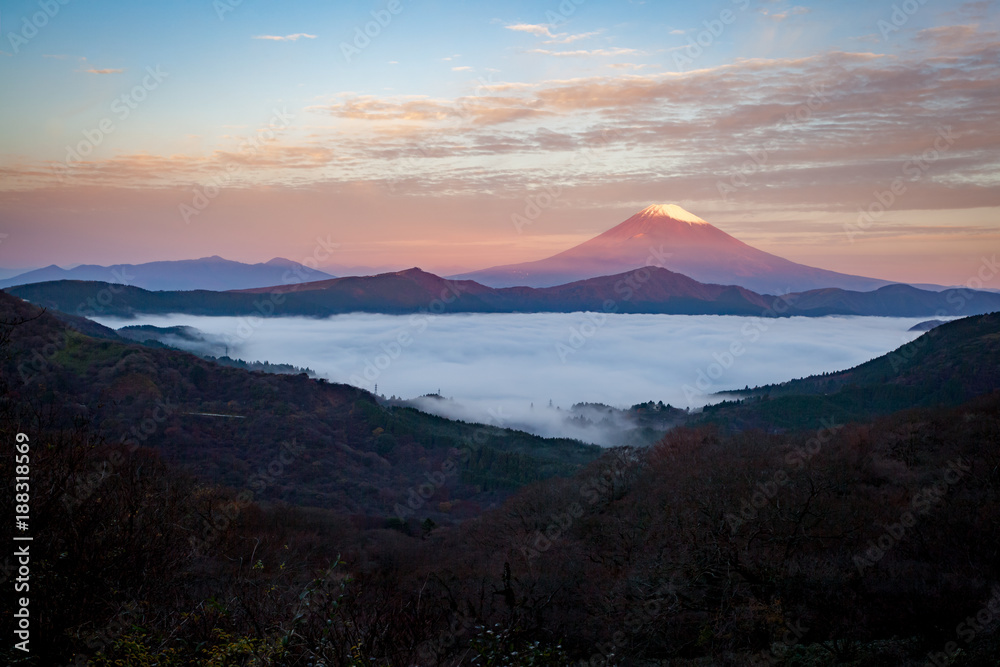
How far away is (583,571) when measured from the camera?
24.2 meters

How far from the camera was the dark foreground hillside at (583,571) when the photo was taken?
28.9ft

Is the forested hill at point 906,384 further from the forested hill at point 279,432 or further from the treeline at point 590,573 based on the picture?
the treeline at point 590,573

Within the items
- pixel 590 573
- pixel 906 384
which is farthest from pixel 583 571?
pixel 906 384

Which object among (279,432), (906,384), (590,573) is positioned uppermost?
(590,573)

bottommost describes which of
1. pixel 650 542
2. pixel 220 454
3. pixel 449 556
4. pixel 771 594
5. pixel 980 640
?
pixel 220 454

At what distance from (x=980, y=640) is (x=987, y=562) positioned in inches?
261

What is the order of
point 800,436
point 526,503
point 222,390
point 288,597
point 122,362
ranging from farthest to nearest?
point 222,390 < point 122,362 < point 800,436 < point 526,503 < point 288,597

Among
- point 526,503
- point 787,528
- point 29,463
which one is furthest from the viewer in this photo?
point 526,503

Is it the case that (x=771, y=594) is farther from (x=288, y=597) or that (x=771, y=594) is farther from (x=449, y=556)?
(x=449, y=556)

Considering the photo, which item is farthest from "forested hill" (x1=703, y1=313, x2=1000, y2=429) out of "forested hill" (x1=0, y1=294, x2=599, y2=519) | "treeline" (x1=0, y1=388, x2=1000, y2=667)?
"treeline" (x1=0, y1=388, x2=1000, y2=667)

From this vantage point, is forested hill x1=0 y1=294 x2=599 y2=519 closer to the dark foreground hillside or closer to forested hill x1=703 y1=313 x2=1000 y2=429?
forested hill x1=703 y1=313 x2=1000 y2=429

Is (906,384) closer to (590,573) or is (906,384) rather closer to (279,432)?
(279,432)

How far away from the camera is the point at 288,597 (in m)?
13.7

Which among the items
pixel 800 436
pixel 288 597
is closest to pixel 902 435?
pixel 800 436
